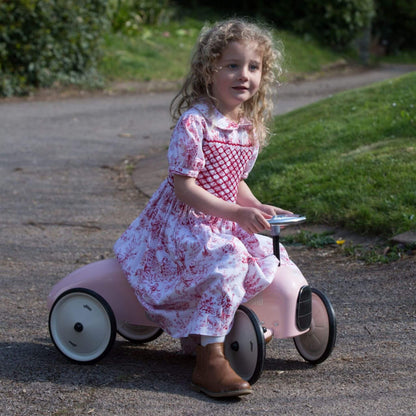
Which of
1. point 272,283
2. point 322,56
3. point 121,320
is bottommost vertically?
point 322,56

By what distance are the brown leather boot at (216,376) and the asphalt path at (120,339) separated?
4 centimetres

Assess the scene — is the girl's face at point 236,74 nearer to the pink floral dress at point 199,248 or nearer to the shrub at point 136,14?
the pink floral dress at point 199,248

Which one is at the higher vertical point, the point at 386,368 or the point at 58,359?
Answer: the point at 386,368

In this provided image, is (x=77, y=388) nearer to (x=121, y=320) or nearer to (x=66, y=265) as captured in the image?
(x=121, y=320)

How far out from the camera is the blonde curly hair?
3.27m

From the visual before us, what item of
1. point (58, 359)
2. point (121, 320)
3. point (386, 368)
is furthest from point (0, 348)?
point (386, 368)

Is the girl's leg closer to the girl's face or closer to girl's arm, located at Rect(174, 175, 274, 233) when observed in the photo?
girl's arm, located at Rect(174, 175, 274, 233)

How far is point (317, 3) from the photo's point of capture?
58.2 feet

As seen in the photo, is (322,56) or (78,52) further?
(322,56)

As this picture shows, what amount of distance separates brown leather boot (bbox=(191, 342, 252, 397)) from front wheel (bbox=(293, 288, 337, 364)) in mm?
469

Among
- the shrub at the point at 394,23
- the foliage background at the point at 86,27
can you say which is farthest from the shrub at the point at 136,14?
the shrub at the point at 394,23

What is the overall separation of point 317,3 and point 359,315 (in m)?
14.8

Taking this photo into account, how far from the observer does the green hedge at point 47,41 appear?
38.7ft

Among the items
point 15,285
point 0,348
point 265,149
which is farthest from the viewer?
point 265,149
